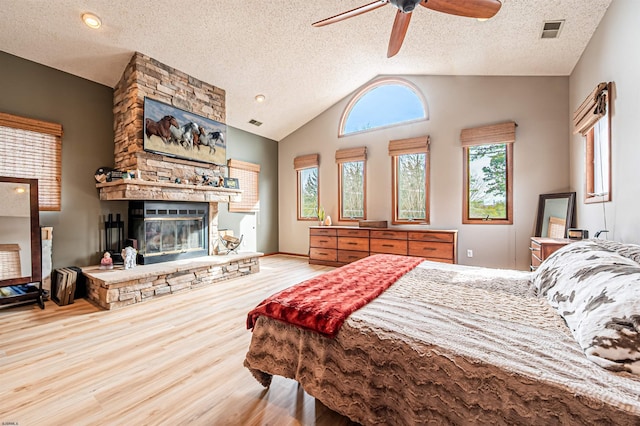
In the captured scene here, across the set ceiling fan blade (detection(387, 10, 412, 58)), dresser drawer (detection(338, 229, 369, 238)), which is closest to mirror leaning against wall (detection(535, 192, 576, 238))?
dresser drawer (detection(338, 229, 369, 238))

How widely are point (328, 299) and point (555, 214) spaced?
3977 millimetres

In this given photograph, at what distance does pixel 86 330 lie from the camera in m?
2.58

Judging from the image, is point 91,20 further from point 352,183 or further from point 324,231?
point 352,183

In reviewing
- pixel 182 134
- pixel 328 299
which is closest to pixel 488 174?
pixel 328 299

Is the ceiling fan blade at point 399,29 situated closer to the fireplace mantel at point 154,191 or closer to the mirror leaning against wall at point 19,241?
the fireplace mantel at point 154,191

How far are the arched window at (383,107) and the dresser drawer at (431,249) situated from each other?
234 centimetres

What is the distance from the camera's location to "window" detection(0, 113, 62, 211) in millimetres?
3264

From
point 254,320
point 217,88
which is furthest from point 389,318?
point 217,88

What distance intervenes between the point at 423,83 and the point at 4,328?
21.4 feet

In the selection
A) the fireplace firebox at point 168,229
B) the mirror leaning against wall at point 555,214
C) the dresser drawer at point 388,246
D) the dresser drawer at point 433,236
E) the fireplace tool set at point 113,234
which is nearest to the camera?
the mirror leaning against wall at point 555,214

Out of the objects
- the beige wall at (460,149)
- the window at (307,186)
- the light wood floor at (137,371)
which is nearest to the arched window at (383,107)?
the beige wall at (460,149)

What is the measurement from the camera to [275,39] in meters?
3.87

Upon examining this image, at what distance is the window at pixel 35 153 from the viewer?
10.7 feet

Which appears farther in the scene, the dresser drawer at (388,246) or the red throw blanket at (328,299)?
the dresser drawer at (388,246)
